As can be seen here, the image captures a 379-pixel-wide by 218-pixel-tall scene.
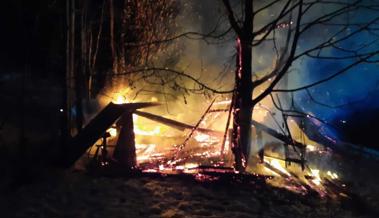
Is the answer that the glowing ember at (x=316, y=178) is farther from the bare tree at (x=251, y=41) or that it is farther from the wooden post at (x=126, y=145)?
the wooden post at (x=126, y=145)

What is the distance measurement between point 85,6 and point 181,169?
4.83 meters

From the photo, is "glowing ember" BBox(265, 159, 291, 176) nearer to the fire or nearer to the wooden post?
the fire

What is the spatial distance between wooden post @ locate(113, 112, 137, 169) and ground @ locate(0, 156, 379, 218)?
0.93 metres

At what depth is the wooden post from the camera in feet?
25.6

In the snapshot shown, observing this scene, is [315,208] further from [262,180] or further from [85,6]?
[85,6]

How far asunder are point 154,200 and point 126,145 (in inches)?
76.3

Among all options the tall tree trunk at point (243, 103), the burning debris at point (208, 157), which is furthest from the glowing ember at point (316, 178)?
the tall tree trunk at point (243, 103)

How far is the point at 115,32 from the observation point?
15070 millimetres

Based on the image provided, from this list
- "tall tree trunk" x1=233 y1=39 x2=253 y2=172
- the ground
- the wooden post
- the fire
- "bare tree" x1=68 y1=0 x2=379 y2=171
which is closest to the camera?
the ground

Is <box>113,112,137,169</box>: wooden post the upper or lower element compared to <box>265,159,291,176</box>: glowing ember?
upper

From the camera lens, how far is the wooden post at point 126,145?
7812 millimetres

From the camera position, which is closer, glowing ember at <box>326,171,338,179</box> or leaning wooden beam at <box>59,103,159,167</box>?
leaning wooden beam at <box>59,103,159,167</box>

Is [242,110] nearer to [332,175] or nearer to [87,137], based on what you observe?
[87,137]

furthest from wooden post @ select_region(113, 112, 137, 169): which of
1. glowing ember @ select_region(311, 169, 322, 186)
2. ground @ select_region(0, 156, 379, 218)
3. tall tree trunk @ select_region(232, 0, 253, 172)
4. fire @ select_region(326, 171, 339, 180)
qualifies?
fire @ select_region(326, 171, 339, 180)
